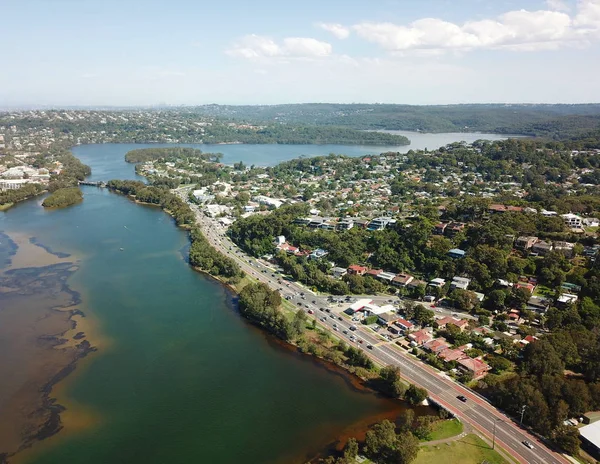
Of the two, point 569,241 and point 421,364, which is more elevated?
point 569,241

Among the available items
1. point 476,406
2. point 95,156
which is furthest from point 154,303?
point 95,156

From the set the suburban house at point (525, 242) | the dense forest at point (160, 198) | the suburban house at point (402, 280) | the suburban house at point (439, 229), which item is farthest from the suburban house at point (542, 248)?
the dense forest at point (160, 198)

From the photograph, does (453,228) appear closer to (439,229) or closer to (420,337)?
(439,229)

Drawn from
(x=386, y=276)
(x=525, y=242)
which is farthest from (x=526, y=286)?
(x=386, y=276)

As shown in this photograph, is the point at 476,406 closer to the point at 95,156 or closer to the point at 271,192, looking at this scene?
the point at 271,192

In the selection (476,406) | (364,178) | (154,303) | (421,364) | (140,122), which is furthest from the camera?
(140,122)

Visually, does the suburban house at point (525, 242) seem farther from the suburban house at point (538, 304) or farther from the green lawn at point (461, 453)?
the green lawn at point (461, 453)
